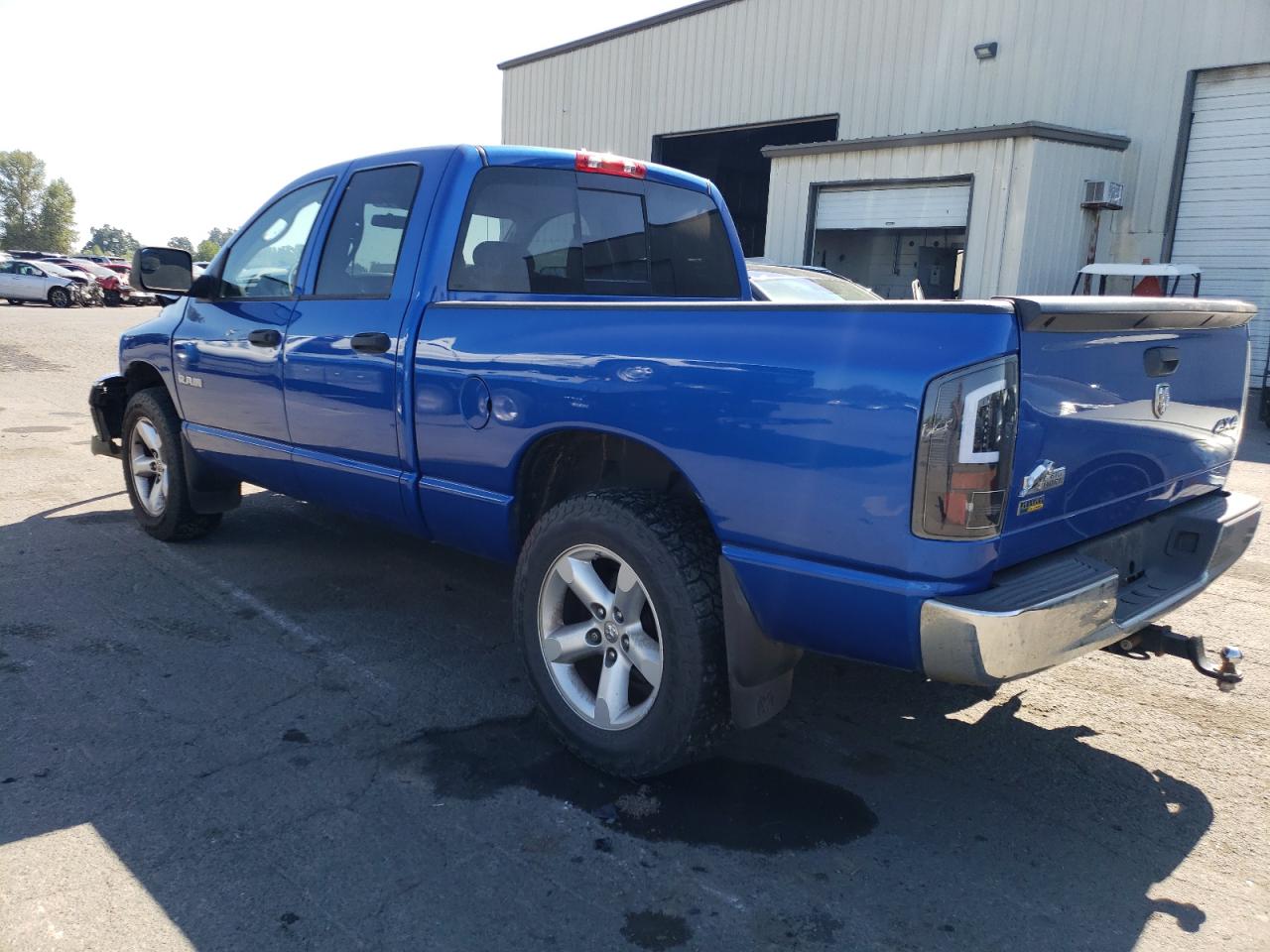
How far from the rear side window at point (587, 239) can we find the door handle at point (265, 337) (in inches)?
41.4

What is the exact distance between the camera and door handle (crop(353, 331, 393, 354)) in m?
3.75

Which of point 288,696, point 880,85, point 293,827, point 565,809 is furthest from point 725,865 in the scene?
point 880,85

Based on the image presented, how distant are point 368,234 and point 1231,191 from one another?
14.2 m

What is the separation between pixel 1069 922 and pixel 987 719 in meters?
1.20

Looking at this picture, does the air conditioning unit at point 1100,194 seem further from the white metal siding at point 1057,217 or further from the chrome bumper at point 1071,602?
the chrome bumper at point 1071,602

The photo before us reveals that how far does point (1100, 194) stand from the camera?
1428cm

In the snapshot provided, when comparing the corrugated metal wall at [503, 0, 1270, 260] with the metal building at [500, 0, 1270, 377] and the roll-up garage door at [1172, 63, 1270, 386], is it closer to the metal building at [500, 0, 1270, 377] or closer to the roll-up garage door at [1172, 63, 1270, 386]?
the metal building at [500, 0, 1270, 377]

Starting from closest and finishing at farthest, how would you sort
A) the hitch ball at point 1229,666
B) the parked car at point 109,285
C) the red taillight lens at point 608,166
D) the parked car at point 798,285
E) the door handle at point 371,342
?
the hitch ball at point 1229,666 → the door handle at point 371,342 → the red taillight lens at point 608,166 → the parked car at point 798,285 → the parked car at point 109,285

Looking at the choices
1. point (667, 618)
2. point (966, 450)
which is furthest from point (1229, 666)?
point (667, 618)

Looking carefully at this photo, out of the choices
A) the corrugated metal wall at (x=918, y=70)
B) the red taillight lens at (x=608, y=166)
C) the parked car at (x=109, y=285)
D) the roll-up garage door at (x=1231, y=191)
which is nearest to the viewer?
the red taillight lens at (x=608, y=166)

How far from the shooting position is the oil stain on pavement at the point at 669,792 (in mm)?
2832

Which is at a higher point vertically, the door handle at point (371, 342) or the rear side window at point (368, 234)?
the rear side window at point (368, 234)

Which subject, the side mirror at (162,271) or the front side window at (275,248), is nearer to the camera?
the front side window at (275,248)

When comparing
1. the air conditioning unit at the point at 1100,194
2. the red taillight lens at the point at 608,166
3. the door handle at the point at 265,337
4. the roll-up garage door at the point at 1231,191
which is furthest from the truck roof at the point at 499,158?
the roll-up garage door at the point at 1231,191
